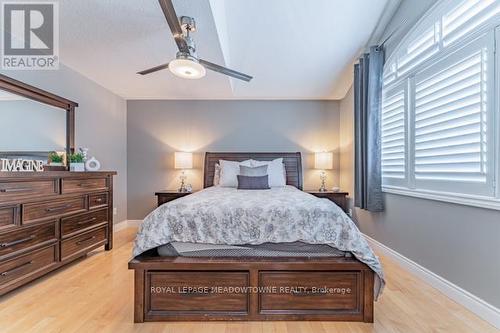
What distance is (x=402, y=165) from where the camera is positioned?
2.98 meters

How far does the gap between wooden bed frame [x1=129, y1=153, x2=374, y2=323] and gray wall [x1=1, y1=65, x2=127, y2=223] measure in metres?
2.44

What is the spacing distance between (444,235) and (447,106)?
1100 mm

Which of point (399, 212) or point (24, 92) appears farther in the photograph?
point (399, 212)

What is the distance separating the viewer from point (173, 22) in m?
1.87

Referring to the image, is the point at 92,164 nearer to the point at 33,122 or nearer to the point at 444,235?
the point at 33,122

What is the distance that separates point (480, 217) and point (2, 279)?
362 cm

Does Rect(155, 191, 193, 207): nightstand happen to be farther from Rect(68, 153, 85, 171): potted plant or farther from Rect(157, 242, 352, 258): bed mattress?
Rect(157, 242, 352, 258): bed mattress

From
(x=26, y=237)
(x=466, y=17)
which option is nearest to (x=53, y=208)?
(x=26, y=237)

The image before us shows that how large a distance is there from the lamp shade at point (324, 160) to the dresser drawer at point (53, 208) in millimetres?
3446

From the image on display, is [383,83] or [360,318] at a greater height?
[383,83]

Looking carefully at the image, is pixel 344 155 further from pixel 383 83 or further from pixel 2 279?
pixel 2 279

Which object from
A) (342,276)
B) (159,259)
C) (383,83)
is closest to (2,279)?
(159,259)

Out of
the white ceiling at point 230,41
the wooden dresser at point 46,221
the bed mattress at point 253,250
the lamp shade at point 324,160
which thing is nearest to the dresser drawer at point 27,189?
the wooden dresser at point 46,221

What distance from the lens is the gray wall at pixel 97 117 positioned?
3119mm
